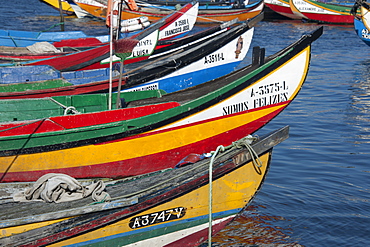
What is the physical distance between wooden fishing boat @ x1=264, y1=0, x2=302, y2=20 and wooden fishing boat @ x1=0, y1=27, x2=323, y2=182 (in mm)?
22509

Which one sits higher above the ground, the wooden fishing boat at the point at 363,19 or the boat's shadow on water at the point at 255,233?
the wooden fishing boat at the point at 363,19

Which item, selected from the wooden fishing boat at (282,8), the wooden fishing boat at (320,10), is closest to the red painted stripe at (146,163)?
the wooden fishing boat at (320,10)

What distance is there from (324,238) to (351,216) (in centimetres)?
88

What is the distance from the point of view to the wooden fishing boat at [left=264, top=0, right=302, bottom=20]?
104 feet

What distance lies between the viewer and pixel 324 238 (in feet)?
26.5

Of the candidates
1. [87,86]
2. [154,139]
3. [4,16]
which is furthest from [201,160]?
[4,16]

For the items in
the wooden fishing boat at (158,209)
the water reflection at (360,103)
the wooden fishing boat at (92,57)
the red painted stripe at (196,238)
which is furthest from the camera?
the wooden fishing boat at (92,57)

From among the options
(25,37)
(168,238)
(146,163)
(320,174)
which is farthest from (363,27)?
(168,238)

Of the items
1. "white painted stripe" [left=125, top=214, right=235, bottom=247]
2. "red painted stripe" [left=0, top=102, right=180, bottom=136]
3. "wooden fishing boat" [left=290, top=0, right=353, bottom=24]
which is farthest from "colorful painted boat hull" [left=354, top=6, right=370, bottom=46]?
"white painted stripe" [left=125, top=214, right=235, bottom=247]

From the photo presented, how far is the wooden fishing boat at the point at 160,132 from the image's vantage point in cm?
846

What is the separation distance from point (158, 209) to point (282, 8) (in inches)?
1073

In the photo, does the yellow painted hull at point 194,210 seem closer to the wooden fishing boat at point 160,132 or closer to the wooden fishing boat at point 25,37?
the wooden fishing boat at point 160,132

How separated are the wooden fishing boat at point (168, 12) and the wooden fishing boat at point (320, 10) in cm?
216

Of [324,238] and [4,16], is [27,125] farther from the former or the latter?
[4,16]
